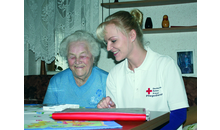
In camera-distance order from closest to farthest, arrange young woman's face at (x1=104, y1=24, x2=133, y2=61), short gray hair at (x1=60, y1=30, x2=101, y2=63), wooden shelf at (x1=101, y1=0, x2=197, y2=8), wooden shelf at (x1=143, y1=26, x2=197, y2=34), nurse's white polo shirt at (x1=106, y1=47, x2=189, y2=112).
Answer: nurse's white polo shirt at (x1=106, y1=47, x2=189, y2=112) → young woman's face at (x1=104, y1=24, x2=133, y2=61) → short gray hair at (x1=60, y1=30, x2=101, y2=63) → wooden shelf at (x1=143, y1=26, x2=197, y2=34) → wooden shelf at (x1=101, y1=0, x2=197, y2=8)

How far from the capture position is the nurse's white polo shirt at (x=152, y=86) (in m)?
1.26

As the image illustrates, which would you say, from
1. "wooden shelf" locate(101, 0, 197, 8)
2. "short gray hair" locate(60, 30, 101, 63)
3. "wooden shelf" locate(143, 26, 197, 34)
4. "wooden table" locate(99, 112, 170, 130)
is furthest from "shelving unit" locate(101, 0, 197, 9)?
"wooden table" locate(99, 112, 170, 130)

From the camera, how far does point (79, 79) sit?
6.15 ft

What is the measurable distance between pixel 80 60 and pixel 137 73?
600mm

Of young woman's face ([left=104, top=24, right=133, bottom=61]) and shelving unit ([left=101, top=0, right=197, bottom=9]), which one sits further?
shelving unit ([left=101, top=0, right=197, bottom=9])

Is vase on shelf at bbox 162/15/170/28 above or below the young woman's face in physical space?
above

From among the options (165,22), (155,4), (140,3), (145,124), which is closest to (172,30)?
(165,22)

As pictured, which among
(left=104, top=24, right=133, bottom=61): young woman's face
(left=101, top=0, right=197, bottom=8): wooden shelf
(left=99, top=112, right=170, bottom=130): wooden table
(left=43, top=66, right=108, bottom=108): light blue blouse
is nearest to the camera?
(left=99, top=112, right=170, bottom=130): wooden table

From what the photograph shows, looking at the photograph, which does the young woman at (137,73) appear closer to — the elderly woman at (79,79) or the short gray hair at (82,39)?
the elderly woman at (79,79)

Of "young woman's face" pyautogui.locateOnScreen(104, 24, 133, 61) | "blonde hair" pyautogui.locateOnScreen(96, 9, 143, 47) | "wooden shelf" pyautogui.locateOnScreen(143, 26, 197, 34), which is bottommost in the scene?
"young woman's face" pyautogui.locateOnScreen(104, 24, 133, 61)

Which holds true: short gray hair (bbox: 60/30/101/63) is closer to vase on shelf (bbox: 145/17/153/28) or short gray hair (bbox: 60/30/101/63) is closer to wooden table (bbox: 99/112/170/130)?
vase on shelf (bbox: 145/17/153/28)

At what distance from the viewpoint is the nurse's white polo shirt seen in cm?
126

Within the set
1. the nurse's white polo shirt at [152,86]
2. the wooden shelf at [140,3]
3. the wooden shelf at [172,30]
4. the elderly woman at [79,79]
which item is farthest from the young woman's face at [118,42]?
the wooden shelf at [140,3]
